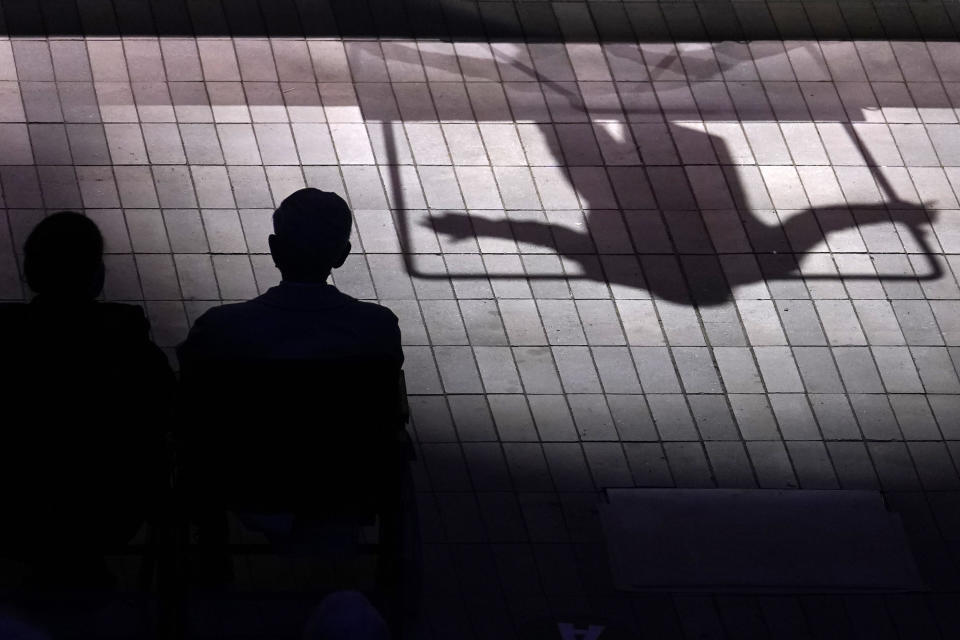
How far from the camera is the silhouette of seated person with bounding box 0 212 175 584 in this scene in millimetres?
3748

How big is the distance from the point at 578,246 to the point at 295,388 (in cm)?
346

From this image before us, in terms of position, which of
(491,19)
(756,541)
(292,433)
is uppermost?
(491,19)

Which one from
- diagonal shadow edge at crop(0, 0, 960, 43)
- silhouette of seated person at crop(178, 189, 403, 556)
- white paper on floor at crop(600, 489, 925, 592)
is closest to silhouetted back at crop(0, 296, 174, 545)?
silhouette of seated person at crop(178, 189, 403, 556)

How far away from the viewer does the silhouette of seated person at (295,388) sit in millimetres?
3840

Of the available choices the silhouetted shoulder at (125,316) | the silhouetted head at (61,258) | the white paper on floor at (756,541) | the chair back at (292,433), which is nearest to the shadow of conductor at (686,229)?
the white paper on floor at (756,541)

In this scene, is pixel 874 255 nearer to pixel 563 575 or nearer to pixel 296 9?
pixel 563 575

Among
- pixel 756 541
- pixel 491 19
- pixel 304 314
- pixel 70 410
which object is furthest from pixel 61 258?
pixel 491 19

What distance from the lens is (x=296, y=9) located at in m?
8.31

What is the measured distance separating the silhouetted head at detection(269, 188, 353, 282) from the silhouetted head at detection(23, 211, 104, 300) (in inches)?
22.6

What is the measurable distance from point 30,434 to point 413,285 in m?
3.24

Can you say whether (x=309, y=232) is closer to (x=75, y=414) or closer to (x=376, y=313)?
(x=376, y=313)

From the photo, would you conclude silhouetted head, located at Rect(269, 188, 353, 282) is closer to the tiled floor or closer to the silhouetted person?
the silhouetted person

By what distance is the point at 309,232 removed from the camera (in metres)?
4.10

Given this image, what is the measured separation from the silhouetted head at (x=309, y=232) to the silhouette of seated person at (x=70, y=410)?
1.61 ft
